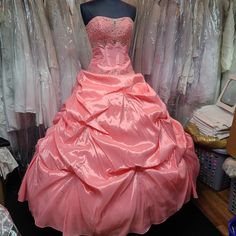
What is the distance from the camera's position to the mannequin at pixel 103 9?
147 cm

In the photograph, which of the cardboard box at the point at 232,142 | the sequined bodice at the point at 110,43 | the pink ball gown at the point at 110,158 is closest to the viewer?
the pink ball gown at the point at 110,158

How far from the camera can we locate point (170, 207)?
4.33ft

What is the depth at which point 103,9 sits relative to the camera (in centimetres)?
148

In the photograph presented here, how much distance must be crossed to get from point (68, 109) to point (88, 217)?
1.81ft

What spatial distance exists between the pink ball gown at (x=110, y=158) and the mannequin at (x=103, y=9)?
44 millimetres

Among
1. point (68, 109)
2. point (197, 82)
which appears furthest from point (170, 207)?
point (197, 82)

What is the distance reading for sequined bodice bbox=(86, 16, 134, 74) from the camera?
1.45 metres

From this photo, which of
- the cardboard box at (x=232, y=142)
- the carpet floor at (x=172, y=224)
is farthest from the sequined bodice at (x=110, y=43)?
the carpet floor at (x=172, y=224)

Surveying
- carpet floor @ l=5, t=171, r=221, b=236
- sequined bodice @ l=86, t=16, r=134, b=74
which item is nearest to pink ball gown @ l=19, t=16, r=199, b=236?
sequined bodice @ l=86, t=16, r=134, b=74

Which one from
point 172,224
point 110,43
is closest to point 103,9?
point 110,43

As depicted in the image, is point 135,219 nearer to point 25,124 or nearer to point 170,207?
point 170,207

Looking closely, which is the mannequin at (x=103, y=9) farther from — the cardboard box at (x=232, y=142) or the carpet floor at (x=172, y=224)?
the carpet floor at (x=172, y=224)

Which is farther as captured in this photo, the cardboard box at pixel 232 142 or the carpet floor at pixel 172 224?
the cardboard box at pixel 232 142

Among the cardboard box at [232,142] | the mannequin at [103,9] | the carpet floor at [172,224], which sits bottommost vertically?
the carpet floor at [172,224]
